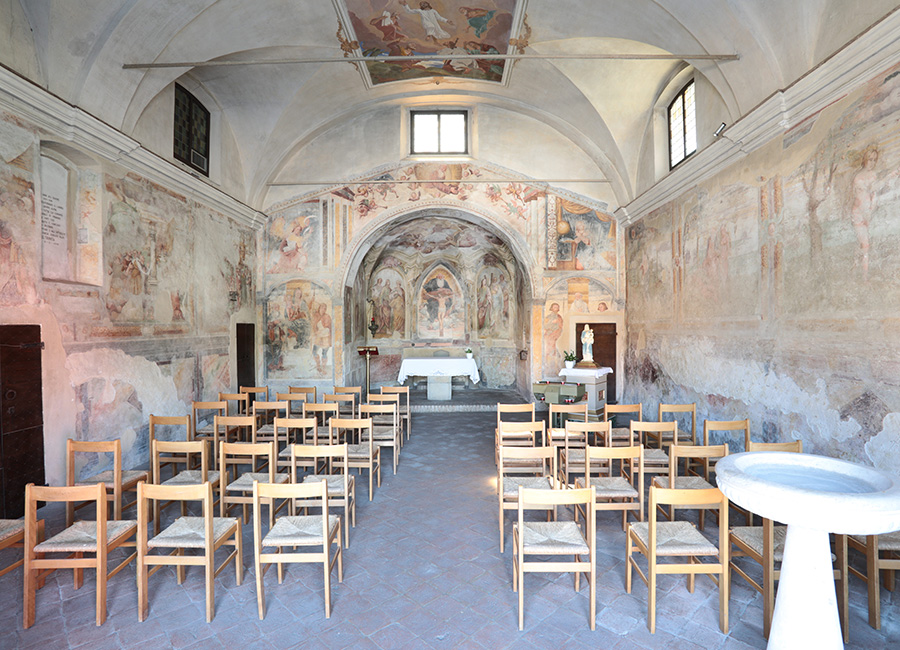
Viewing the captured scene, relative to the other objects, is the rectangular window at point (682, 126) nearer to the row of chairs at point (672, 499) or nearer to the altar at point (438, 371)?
the row of chairs at point (672, 499)

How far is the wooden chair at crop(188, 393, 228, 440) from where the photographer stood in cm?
724

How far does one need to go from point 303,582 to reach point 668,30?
9.69 meters

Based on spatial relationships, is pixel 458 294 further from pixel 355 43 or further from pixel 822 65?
pixel 822 65

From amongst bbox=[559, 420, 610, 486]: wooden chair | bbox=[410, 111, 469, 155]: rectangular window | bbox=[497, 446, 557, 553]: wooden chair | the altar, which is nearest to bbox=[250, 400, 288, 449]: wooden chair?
bbox=[497, 446, 557, 553]: wooden chair

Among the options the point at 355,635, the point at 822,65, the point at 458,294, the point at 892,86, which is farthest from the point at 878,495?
the point at 458,294

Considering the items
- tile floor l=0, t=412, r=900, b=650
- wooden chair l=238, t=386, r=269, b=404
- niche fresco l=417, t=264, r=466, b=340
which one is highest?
niche fresco l=417, t=264, r=466, b=340

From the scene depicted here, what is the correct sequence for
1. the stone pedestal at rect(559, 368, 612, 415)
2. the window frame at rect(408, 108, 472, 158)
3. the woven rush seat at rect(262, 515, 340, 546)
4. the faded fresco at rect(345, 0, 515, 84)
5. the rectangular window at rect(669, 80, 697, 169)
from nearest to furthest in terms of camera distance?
the woven rush seat at rect(262, 515, 340, 546), the faded fresco at rect(345, 0, 515, 84), the rectangular window at rect(669, 80, 697, 169), the stone pedestal at rect(559, 368, 612, 415), the window frame at rect(408, 108, 472, 158)

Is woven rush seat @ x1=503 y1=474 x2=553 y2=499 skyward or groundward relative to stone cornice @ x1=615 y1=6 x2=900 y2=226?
groundward

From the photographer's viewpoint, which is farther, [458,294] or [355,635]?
[458,294]

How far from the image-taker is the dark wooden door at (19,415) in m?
5.56

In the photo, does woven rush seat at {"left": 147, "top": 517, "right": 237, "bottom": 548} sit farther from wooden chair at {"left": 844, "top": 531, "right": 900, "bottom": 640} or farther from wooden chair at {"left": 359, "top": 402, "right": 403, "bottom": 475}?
wooden chair at {"left": 844, "top": 531, "right": 900, "bottom": 640}

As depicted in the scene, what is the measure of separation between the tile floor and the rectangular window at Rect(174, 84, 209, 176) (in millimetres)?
8446

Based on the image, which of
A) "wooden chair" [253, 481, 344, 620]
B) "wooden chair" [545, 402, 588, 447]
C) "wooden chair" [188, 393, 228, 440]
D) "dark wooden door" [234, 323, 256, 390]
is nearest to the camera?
"wooden chair" [253, 481, 344, 620]

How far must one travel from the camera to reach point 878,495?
2590 mm
